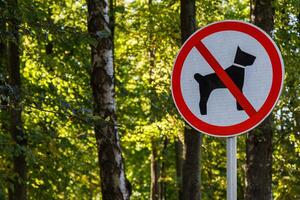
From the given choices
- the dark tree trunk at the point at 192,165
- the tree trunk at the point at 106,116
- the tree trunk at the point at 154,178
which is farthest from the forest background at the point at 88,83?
the tree trunk at the point at 106,116

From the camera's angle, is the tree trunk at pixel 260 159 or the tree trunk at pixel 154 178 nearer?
the tree trunk at pixel 260 159

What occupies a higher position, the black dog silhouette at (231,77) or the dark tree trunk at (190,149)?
the dark tree trunk at (190,149)

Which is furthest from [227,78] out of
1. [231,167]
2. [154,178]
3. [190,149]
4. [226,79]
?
[154,178]

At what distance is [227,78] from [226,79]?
0.01 metres

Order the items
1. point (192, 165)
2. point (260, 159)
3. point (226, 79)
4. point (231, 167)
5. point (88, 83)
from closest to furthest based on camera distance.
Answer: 1. point (231, 167)
2. point (226, 79)
3. point (260, 159)
4. point (192, 165)
5. point (88, 83)

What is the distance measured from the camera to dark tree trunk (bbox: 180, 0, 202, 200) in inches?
485

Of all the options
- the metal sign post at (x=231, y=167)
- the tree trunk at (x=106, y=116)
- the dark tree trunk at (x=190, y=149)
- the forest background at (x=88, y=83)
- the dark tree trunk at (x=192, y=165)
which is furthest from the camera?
the dark tree trunk at (x=192, y=165)

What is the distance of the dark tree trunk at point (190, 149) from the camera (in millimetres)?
12320

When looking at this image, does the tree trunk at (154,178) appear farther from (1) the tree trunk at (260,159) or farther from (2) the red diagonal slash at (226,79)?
(2) the red diagonal slash at (226,79)

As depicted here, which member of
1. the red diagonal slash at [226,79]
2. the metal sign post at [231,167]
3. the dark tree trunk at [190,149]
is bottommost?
the metal sign post at [231,167]

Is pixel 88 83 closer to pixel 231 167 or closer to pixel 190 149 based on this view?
pixel 190 149

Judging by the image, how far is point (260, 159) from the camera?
32.1 feet

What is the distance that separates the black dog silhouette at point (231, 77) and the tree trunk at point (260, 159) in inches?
234

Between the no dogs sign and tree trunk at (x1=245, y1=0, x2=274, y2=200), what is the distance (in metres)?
5.92
